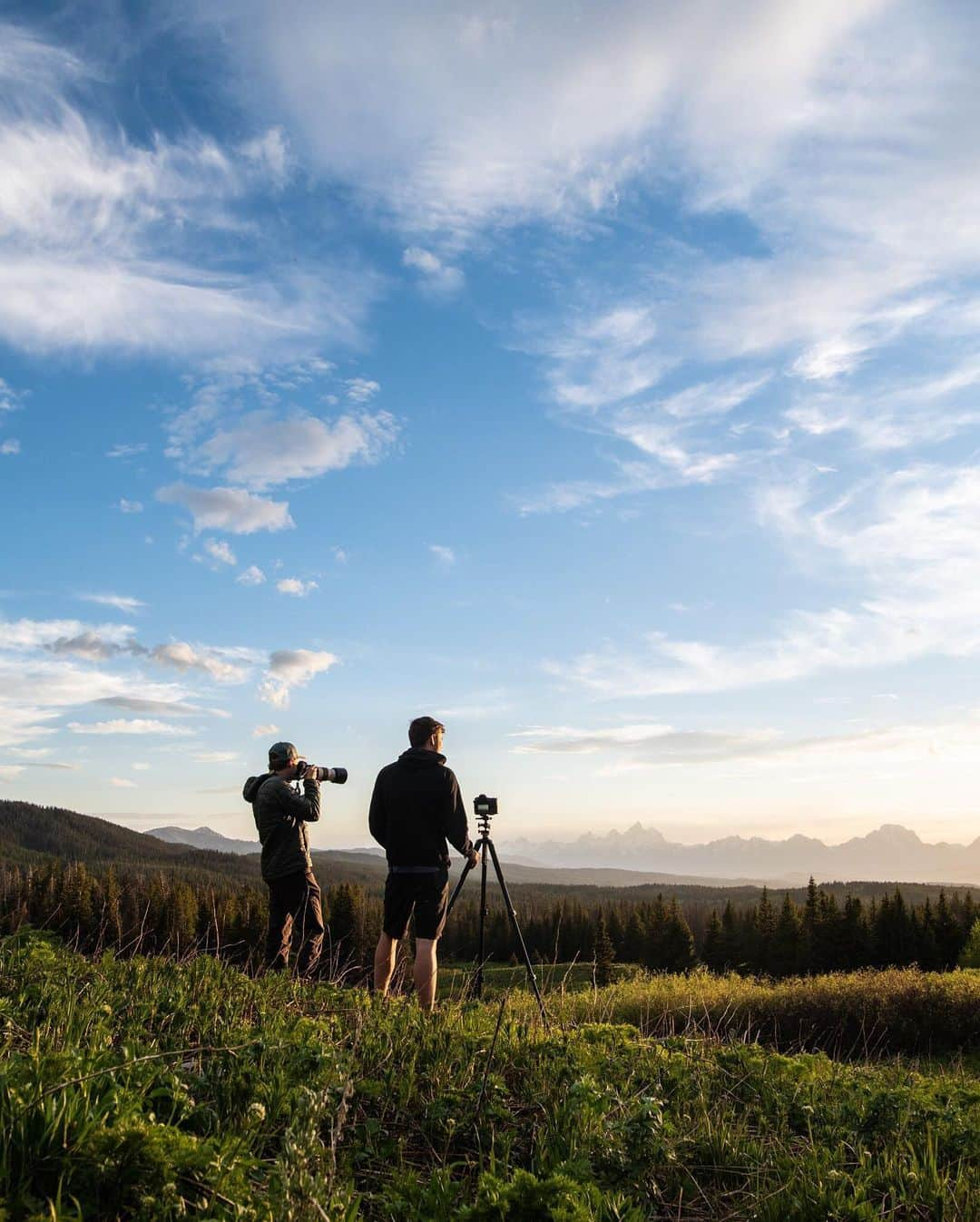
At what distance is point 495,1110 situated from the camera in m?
4.39

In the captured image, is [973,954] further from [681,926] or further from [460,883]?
[460,883]

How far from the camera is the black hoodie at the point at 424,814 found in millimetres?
8242

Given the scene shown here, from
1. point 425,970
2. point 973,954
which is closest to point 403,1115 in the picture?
point 425,970

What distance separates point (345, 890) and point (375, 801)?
189ft

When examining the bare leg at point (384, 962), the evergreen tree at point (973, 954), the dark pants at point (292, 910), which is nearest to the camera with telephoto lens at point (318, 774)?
the dark pants at point (292, 910)

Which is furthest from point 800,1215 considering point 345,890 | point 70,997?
point 345,890

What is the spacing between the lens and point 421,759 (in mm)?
8383

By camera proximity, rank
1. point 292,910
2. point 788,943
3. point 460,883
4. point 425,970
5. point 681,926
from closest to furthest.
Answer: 1. point 425,970
2. point 292,910
3. point 460,883
4. point 788,943
5. point 681,926

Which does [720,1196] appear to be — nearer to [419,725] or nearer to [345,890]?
[419,725]

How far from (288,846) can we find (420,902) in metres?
2.00

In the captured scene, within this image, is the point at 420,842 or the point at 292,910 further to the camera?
the point at 292,910

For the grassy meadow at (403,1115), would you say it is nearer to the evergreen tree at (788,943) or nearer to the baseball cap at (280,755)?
the baseball cap at (280,755)

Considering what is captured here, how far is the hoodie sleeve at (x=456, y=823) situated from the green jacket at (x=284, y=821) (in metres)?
1.82

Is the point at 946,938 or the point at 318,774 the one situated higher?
the point at 318,774
